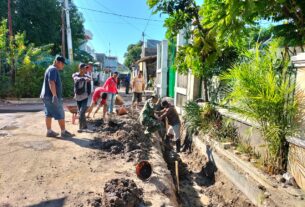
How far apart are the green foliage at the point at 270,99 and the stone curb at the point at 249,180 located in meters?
0.34

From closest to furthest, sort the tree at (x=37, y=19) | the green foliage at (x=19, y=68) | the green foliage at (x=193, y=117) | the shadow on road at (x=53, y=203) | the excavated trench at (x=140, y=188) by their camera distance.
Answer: the shadow on road at (x=53, y=203)
the excavated trench at (x=140, y=188)
the green foliage at (x=193, y=117)
the green foliage at (x=19, y=68)
the tree at (x=37, y=19)

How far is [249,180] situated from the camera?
4641 millimetres

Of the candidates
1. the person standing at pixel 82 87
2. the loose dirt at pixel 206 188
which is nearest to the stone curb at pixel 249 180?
the loose dirt at pixel 206 188

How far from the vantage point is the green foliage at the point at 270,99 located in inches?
168

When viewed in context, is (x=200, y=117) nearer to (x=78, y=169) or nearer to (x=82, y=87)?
(x=82, y=87)

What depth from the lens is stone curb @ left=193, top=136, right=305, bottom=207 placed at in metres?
3.84

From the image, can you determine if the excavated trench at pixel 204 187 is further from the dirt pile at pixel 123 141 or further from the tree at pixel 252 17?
the tree at pixel 252 17

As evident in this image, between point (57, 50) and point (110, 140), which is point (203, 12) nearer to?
point (110, 140)

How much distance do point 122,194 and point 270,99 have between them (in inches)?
101

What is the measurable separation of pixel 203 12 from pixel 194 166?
4119mm

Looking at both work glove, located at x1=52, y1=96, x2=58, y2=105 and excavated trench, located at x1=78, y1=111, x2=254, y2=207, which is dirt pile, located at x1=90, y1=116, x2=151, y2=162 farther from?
work glove, located at x1=52, y1=96, x2=58, y2=105

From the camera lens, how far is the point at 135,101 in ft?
42.1

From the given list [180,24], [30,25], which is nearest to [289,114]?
[180,24]

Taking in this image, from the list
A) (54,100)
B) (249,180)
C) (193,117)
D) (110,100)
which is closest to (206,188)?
(249,180)
